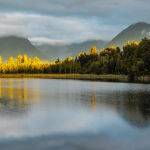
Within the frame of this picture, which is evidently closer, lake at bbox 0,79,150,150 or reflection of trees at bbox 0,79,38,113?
lake at bbox 0,79,150,150

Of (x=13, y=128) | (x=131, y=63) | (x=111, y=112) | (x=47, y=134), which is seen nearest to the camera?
(x=47, y=134)

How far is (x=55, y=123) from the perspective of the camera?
3788 cm

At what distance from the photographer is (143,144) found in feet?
92.2

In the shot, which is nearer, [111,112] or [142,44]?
[111,112]

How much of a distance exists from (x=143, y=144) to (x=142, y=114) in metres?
16.2

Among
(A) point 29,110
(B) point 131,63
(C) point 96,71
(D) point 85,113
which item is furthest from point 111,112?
(C) point 96,71

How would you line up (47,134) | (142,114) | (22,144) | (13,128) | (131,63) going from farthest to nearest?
1. (131,63)
2. (142,114)
3. (13,128)
4. (47,134)
5. (22,144)

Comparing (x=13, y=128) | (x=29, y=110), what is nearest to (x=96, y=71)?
(x=29, y=110)

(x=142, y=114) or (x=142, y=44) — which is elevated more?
(x=142, y=44)

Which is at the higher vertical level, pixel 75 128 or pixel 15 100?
pixel 15 100

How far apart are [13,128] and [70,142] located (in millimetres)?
7469

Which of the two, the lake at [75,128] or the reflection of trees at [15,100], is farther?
the reflection of trees at [15,100]

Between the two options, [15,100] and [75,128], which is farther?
[15,100]

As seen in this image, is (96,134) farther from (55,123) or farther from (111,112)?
(111,112)
